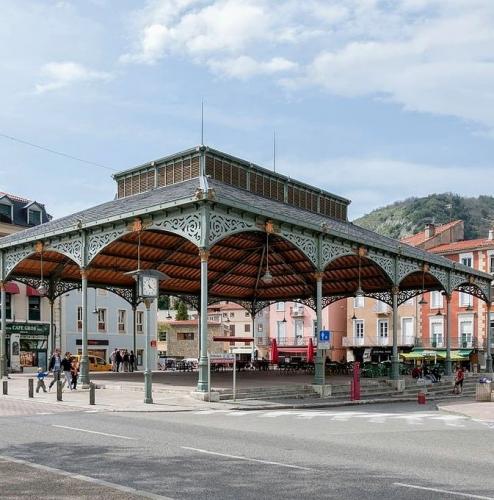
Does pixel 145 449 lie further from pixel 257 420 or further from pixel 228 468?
pixel 257 420

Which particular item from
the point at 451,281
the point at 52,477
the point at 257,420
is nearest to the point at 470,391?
the point at 451,281

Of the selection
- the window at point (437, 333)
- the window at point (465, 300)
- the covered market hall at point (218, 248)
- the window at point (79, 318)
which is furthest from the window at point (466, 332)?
the window at point (79, 318)

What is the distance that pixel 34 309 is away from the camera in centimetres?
4784

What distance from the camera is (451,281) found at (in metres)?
37.6

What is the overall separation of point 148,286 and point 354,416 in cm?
730

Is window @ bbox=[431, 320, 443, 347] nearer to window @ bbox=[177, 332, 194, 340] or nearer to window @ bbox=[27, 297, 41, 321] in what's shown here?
window @ bbox=[177, 332, 194, 340]

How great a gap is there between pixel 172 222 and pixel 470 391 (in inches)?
782

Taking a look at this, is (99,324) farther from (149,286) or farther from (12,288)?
(149,286)

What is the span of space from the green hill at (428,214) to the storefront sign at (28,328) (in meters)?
77.9

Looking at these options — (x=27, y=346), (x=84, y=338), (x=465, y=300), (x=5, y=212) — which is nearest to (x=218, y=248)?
(x=84, y=338)

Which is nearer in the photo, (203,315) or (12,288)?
(203,315)

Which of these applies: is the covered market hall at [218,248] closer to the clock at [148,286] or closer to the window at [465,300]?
the clock at [148,286]

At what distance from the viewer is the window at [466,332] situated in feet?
188

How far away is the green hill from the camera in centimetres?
11875
